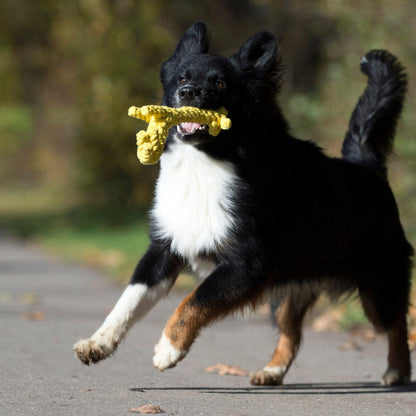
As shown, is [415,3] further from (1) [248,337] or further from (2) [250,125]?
(2) [250,125]

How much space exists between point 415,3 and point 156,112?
7.21 metres

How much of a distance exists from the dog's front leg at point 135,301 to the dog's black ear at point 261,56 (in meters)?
1.31

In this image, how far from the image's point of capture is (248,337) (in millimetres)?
7523

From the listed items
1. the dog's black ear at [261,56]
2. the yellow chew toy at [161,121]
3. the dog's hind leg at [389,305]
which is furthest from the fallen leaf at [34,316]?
the dog's black ear at [261,56]

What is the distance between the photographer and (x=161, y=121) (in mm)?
4773

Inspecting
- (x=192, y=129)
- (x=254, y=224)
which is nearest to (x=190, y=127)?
(x=192, y=129)

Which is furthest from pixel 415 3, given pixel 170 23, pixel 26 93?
pixel 26 93

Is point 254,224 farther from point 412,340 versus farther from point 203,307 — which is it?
point 412,340

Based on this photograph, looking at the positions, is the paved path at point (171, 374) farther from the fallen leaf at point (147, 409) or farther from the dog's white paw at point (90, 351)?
the dog's white paw at point (90, 351)

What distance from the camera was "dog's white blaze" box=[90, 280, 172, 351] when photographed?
4789mm

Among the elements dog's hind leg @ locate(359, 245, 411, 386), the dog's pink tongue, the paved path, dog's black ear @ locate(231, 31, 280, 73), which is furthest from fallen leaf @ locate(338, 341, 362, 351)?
the dog's pink tongue

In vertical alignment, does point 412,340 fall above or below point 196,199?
below

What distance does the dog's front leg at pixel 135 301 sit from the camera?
15.4 feet

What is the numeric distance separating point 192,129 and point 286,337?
1783 millimetres
